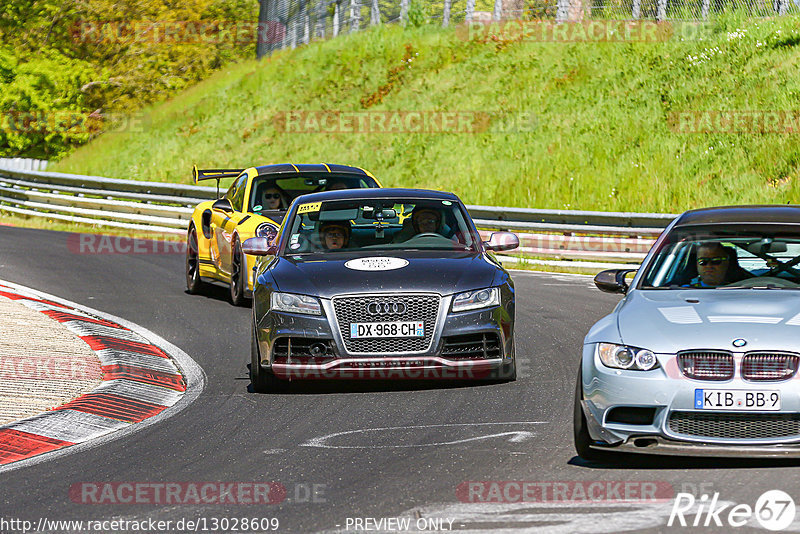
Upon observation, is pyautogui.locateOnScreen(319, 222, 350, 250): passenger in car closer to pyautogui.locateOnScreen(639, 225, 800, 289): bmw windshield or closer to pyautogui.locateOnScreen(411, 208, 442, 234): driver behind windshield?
pyautogui.locateOnScreen(411, 208, 442, 234): driver behind windshield

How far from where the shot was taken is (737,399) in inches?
266

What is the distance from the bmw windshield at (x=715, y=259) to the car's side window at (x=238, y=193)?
Answer: 25.8 ft

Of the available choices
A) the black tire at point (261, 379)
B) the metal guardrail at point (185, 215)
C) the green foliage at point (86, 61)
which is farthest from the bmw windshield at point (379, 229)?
the green foliage at point (86, 61)

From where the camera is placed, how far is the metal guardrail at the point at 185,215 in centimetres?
2045

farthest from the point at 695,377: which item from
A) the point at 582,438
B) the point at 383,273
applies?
the point at 383,273

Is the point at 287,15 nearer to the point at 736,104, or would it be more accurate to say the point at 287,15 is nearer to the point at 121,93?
the point at 121,93

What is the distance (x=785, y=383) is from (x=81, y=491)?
361cm

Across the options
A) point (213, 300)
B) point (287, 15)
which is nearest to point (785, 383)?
point (213, 300)

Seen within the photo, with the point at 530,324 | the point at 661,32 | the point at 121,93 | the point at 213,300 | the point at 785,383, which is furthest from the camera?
the point at 121,93

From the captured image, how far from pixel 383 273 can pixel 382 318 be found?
0.42 meters

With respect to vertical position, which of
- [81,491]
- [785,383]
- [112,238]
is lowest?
[112,238]

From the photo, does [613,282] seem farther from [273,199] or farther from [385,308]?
[273,199]

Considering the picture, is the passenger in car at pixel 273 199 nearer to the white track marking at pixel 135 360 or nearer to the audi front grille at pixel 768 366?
the white track marking at pixel 135 360

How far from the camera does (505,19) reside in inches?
1491
